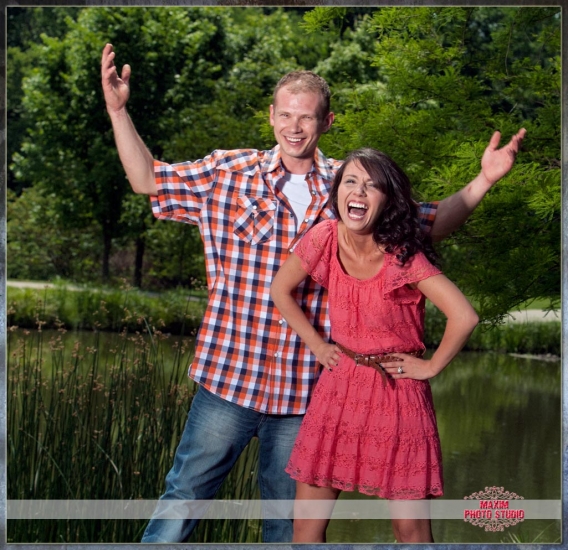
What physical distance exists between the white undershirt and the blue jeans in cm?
52

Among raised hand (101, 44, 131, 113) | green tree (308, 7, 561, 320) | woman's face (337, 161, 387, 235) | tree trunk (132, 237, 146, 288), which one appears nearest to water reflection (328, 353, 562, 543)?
green tree (308, 7, 561, 320)

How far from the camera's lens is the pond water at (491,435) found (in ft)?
13.7

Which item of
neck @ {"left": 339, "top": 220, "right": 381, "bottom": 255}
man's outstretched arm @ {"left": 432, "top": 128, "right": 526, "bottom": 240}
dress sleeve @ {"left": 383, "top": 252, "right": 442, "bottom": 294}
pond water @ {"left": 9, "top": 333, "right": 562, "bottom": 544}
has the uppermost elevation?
man's outstretched arm @ {"left": 432, "top": 128, "right": 526, "bottom": 240}

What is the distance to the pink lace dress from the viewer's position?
2078 millimetres

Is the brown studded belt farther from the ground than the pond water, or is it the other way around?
the brown studded belt

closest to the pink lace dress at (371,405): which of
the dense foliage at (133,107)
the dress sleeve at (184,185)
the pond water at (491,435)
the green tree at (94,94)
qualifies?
the dress sleeve at (184,185)

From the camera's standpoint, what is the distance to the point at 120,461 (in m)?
3.08

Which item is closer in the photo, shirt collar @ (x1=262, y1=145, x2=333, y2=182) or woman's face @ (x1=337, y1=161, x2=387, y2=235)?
woman's face @ (x1=337, y1=161, x2=387, y2=235)

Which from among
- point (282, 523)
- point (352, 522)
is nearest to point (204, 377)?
point (282, 523)

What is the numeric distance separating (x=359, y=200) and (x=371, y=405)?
0.48m

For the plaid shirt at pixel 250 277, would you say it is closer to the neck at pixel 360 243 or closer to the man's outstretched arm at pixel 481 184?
the man's outstretched arm at pixel 481 184

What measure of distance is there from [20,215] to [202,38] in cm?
236
